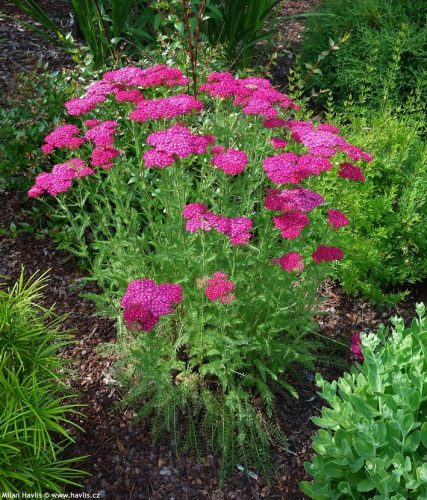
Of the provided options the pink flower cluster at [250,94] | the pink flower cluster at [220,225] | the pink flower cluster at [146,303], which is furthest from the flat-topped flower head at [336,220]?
the pink flower cluster at [146,303]

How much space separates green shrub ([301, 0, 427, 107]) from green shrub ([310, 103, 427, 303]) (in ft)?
4.09

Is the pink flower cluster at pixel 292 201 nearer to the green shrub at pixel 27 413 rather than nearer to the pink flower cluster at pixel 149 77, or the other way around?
the pink flower cluster at pixel 149 77

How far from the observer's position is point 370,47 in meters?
5.08

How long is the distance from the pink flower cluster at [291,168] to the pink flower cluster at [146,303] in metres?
0.63

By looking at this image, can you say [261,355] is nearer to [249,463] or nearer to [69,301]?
[249,463]

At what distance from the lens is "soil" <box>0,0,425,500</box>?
2.44m

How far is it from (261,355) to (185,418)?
0.45m

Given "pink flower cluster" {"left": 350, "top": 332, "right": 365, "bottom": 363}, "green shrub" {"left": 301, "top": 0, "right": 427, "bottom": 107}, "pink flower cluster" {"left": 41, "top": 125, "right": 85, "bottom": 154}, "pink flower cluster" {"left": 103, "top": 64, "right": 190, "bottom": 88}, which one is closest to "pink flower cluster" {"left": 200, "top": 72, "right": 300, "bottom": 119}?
"pink flower cluster" {"left": 103, "top": 64, "right": 190, "bottom": 88}

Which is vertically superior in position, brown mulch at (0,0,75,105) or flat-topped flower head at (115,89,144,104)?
flat-topped flower head at (115,89,144,104)

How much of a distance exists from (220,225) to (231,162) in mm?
293

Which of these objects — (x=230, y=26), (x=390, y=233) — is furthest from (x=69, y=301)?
(x=230, y=26)

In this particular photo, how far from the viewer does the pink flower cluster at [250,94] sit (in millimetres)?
2467

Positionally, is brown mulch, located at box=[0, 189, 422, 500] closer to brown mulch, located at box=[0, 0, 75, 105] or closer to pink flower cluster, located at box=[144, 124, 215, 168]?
pink flower cluster, located at box=[144, 124, 215, 168]

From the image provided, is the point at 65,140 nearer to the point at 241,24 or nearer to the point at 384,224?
the point at 384,224
